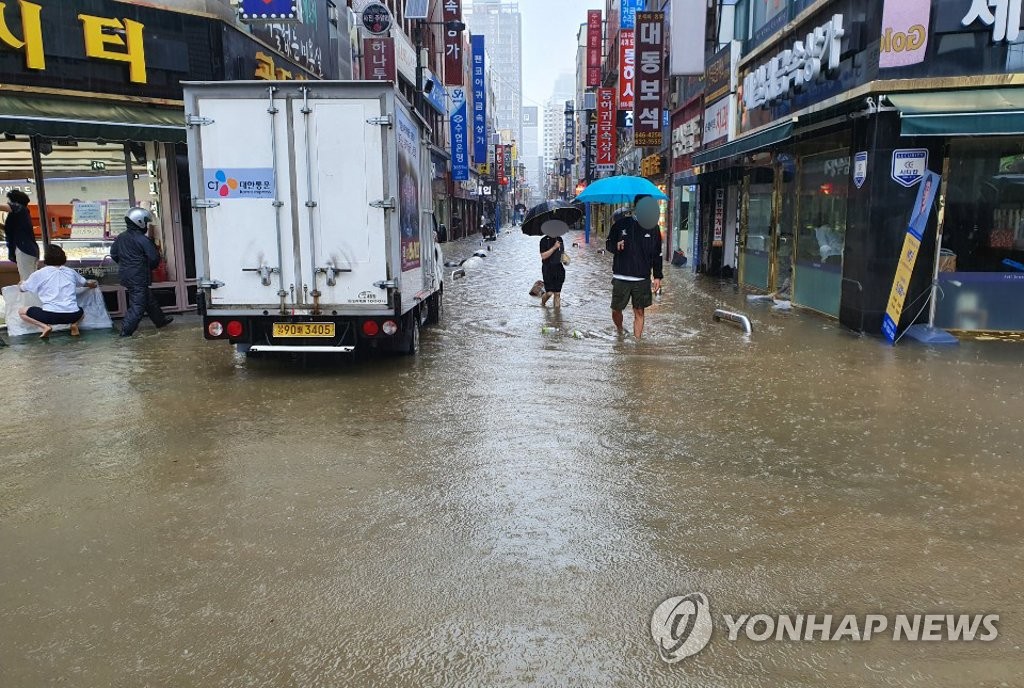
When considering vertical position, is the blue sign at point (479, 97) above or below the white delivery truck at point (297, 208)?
above

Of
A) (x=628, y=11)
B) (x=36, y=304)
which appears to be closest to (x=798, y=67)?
(x=36, y=304)

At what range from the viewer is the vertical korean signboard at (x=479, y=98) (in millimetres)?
55969

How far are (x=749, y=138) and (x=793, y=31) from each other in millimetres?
1870

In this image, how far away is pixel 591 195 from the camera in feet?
43.4

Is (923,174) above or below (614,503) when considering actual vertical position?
above

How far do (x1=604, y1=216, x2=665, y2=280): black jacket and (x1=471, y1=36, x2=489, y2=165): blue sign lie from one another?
49175 mm

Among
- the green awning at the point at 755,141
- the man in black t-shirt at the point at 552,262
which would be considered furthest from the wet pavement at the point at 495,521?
the green awning at the point at 755,141

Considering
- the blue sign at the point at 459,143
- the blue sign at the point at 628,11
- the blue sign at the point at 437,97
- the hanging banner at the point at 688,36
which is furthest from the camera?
the blue sign at the point at 459,143

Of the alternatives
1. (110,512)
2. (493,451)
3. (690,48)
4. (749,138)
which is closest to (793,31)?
(749,138)

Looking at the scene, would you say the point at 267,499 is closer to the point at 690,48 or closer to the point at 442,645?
the point at 442,645

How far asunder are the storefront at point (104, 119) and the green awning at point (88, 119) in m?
0.02

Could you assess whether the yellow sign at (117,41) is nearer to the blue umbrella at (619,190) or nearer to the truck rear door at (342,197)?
the truck rear door at (342,197)

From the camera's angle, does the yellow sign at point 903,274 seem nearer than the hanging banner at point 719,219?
Yes

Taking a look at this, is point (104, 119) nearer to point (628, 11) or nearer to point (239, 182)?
point (239, 182)
